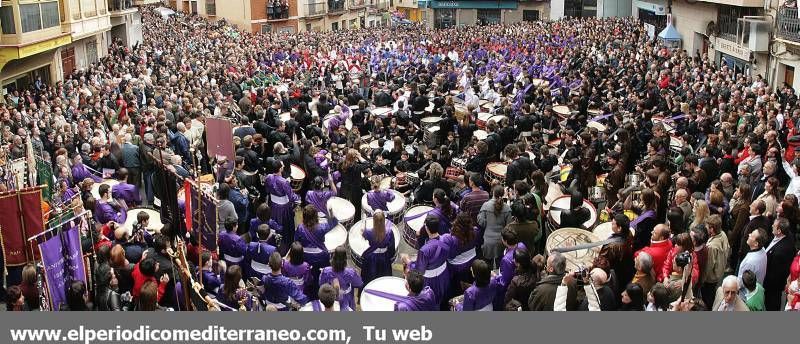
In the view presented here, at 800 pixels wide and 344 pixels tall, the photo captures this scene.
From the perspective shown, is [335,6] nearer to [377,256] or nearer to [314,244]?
[314,244]

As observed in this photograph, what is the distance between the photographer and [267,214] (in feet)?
28.2

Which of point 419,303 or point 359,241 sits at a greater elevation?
point 419,303

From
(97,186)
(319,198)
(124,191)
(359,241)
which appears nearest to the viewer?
(359,241)

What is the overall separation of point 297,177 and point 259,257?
3878 mm

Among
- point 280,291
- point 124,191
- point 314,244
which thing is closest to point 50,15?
point 124,191

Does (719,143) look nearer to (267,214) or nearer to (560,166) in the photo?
(560,166)

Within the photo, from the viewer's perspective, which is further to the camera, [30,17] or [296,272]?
[30,17]

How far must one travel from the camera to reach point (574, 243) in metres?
8.33

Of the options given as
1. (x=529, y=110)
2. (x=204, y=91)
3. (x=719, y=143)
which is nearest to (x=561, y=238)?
(x=719, y=143)

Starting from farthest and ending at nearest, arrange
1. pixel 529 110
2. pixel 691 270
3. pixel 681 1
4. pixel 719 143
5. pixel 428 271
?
1. pixel 681 1
2. pixel 529 110
3. pixel 719 143
4. pixel 428 271
5. pixel 691 270

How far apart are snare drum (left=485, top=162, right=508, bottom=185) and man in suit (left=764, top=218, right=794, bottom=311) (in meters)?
4.47

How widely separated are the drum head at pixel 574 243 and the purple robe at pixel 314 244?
8.33 ft

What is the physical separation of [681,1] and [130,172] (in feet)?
93.6

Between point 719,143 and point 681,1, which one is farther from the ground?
point 681,1
